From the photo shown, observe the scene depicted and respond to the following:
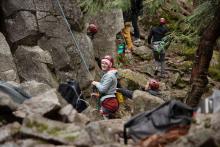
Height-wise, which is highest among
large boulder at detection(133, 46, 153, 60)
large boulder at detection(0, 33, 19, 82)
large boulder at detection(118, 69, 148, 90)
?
large boulder at detection(0, 33, 19, 82)

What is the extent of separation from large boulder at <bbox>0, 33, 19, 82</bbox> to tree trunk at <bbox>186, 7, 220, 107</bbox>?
22.2ft

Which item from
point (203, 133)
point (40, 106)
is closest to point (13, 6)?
point (40, 106)

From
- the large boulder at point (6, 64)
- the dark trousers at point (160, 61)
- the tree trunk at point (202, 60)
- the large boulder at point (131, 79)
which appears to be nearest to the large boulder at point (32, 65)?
the large boulder at point (6, 64)

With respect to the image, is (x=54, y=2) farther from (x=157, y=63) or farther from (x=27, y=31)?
(x=157, y=63)

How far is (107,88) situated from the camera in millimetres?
10992

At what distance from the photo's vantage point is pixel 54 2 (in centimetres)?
1805

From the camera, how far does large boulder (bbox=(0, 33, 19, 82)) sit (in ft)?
53.0

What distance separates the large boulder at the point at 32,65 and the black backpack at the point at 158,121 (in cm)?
970

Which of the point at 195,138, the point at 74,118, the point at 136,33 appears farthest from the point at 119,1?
the point at 195,138

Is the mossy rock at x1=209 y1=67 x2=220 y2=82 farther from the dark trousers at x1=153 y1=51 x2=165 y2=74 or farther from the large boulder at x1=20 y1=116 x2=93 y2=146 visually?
the large boulder at x1=20 y1=116 x2=93 y2=146

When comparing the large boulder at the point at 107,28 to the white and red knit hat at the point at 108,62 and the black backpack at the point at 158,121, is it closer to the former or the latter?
the white and red knit hat at the point at 108,62

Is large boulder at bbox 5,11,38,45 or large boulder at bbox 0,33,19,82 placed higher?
large boulder at bbox 5,11,38,45

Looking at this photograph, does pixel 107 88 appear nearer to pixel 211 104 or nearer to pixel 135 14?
pixel 211 104

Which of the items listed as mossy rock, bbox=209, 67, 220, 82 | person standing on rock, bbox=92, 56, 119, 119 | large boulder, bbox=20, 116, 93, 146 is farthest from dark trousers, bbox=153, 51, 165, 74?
large boulder, bbox=20, 116, 93, 146
